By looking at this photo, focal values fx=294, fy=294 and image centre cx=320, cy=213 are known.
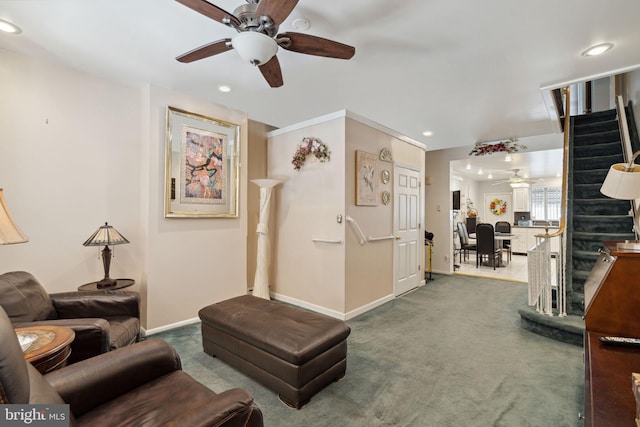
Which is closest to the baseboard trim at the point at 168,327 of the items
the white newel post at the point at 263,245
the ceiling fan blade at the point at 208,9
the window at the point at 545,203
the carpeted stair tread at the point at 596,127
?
the white newel post at the point at 263,245

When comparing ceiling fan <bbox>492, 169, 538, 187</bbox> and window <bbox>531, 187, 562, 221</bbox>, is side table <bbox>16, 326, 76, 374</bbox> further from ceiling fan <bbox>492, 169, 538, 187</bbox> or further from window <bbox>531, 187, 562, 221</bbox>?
window <bbox>531, 187, 562, 221</bbox>

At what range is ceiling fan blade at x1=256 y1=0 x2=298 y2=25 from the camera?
1.58 meters

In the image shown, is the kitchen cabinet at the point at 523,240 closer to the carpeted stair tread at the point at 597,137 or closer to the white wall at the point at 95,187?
the carpeted stair tread at the point at 597,137

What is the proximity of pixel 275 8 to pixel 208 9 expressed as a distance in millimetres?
384

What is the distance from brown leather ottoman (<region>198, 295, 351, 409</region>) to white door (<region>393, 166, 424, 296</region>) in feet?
8.13

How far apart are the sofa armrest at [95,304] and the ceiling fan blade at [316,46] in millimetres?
2381

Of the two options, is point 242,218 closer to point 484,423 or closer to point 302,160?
point 302,160

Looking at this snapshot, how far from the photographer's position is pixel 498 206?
409 inches

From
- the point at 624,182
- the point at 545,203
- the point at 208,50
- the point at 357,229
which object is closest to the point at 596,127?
the point at 624,182

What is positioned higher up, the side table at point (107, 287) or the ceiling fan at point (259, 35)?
the ceiling fan at point (259, 35)

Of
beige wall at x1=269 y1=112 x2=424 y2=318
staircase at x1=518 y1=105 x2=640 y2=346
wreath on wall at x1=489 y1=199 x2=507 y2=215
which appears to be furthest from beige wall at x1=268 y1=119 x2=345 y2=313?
wreath on wall at x1=489 y1=199 x2=507 y2=215

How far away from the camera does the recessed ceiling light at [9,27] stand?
2158 mm

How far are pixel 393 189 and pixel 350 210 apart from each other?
113cm

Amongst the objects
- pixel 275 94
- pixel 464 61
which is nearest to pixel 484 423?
pixel 464 61
